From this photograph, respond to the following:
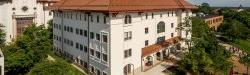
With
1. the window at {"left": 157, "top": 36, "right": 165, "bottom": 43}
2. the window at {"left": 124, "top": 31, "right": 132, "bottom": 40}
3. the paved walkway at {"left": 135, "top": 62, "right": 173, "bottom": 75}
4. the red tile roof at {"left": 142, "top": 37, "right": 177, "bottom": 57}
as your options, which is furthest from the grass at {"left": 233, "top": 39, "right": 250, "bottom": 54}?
the window at {"left": 124, "top": 31, "right": 132, "bottom": 40}

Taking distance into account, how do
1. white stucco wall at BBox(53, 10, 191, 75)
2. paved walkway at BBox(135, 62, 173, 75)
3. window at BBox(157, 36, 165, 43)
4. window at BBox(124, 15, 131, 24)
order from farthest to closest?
window at BBox(157, 36, 165, 43) < paved walkway at BBox(135, 62, 173, 75) < window at BBox(124, 15, 131, 24) < white stucco wall at BBox(53, 10, 191, 75)

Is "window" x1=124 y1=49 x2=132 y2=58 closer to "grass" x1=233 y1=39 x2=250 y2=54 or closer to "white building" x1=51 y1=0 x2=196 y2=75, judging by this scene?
"white building" x1=51 y1=0 x2=196 y2=75

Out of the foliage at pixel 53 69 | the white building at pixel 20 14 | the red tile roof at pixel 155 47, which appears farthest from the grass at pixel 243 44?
the foliage at pixel 53 69

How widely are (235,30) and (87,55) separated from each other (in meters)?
46.4

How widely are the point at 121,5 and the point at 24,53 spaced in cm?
1553

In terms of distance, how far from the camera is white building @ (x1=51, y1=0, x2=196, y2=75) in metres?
46.1

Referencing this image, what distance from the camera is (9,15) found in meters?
70.4

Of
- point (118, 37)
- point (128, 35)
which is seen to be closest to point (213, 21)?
point (128, 35)

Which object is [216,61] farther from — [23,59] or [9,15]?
[9,15]

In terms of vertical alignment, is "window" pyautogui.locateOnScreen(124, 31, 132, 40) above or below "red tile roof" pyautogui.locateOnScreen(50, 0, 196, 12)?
below

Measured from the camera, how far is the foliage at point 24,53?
47.7 meters

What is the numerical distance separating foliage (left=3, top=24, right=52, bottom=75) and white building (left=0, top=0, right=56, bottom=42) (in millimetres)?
19154

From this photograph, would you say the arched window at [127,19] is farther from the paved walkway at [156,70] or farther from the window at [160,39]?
the window at [160,39]

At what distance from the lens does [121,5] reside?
153ft
